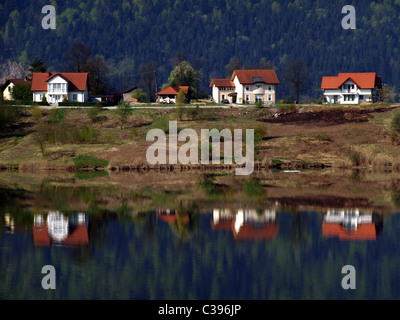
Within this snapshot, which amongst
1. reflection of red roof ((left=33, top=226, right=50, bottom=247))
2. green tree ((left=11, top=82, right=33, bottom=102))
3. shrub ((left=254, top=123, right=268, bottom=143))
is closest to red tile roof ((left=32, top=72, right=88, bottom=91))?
green tree ((left=11, top=82, right=33, bottom=102))

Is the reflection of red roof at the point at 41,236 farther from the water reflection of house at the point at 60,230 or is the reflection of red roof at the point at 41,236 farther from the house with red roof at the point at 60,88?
the house with red roof at the point at 60,88

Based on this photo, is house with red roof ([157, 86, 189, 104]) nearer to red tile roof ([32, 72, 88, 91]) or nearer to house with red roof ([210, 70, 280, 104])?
house with red roof ([210, 70, 280, 104])

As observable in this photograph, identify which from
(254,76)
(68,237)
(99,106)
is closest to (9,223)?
(68,237)

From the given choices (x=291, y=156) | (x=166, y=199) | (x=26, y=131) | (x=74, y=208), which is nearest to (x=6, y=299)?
(x=74, y=208)

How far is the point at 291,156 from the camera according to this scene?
72688 mm

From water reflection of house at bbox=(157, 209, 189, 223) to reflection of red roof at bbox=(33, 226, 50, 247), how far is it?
7.32 metres

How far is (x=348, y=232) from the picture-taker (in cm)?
3628

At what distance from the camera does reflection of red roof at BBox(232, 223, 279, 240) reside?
34938 millimetres

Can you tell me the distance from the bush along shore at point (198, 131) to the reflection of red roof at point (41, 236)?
98.8 feet

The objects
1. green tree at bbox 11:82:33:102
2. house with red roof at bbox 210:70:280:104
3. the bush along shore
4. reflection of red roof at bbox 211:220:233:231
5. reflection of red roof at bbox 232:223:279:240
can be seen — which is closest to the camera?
reflection of red roof at bbox 232:223:279:240

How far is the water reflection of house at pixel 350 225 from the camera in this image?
3556 cm

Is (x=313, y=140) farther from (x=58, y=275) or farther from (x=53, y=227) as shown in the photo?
(x=58, y=275)

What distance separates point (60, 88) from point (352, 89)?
49.1 metres

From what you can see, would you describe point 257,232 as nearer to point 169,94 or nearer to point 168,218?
point 168,218
